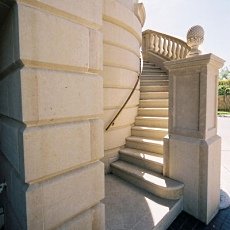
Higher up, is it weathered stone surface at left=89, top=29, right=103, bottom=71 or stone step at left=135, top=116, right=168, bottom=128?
weathered stone surface at left=89, top=29, right=103, bottom=71

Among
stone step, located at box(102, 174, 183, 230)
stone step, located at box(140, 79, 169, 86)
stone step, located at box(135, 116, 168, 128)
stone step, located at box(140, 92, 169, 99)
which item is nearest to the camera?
stone step, located at box(102, 174, 183, 230)

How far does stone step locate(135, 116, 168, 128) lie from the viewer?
5281mm

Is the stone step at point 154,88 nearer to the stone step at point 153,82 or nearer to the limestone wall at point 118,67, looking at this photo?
the stone step at point 153,82

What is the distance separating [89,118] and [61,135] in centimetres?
36

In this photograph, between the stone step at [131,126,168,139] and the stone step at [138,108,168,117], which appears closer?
the stone step at [131,126,168,139]

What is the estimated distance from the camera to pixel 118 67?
16.2 ft

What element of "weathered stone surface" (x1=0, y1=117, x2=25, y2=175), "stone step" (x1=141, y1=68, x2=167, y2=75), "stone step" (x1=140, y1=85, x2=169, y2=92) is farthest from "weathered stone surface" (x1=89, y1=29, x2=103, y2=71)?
"stone step" (x1=141, y1=68, x2=167, y2=75)

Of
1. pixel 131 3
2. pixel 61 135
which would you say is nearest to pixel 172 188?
pixel 61 135

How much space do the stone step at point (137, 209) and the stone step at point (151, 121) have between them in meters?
1.91

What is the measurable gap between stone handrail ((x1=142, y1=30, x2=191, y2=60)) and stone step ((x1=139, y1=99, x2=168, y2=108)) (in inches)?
141

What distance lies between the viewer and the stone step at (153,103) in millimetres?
6004

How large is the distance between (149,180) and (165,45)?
22.7 feet

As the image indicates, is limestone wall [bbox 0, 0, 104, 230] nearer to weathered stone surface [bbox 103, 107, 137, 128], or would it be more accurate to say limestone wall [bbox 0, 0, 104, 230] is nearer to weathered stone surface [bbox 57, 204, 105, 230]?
weathered stone surface [bbox 57, 204, 105, 230]

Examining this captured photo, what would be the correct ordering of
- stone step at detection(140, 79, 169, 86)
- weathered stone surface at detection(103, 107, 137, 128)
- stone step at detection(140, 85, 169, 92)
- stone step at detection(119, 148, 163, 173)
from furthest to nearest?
stone step at detection(140, 79, 169, 86) → stone step at detection(140, 85, 169, 92) → weathered stone surface at detection(103, 107, 137, 128) → stone step at detection(119, 148, 163, 173)
